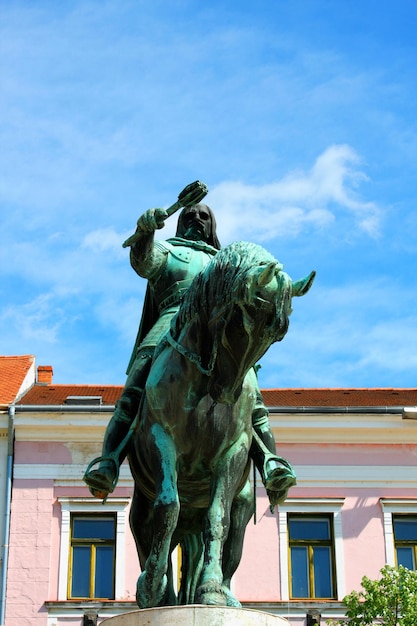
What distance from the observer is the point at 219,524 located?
25.2 feet

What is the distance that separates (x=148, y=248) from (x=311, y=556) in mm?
16885

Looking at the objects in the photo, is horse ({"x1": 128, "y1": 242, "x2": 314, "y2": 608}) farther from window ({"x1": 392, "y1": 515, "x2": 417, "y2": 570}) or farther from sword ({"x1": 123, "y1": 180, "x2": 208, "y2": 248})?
window ({"x1": 392, "y1": 515, "x2": 417, "y2": 570})

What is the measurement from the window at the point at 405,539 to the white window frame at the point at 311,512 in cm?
112

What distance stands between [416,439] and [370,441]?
35.4 inches

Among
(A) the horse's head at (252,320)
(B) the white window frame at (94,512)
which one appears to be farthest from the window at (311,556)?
(A) the horse's head at (252,320)

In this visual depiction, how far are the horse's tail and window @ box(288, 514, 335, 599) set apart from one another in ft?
53.0

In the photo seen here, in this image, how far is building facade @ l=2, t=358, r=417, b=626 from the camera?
78.2 feet

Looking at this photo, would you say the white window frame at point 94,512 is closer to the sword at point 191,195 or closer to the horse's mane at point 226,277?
the sword at point 191,195

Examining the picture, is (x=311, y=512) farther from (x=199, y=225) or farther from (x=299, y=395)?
(x=199, y=225)

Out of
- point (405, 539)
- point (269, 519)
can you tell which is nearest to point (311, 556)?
point (269, 519)

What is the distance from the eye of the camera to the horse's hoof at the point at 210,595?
24.0 ft

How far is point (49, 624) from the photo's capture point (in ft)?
77.0

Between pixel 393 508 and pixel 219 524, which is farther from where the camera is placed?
pixel 393 508

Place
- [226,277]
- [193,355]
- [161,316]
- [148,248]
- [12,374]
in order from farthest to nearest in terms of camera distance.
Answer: [12,374], [161,316], [148,248], [193,355], [226,277]
